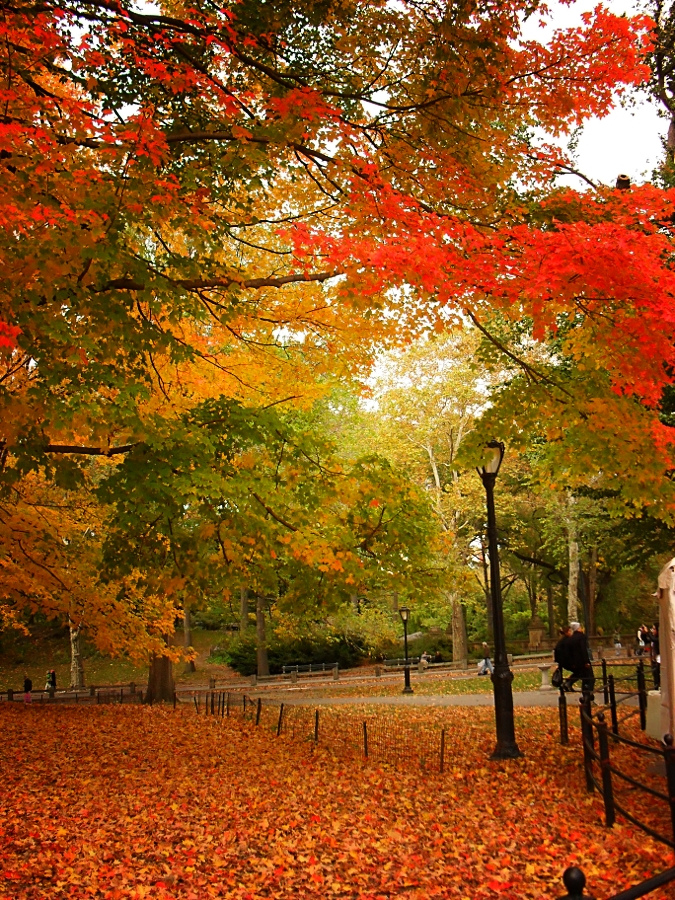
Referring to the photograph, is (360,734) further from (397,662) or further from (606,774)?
(397,662)

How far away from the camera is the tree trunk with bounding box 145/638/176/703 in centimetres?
2195

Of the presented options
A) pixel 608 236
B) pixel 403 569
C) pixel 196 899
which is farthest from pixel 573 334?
pixel 196 899

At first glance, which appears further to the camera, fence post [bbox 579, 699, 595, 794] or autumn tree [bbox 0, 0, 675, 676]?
fence post [bbox 579, 699, 595, 794]

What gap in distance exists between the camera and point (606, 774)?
5.93 m

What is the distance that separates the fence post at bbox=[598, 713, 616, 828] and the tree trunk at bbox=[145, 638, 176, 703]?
17.9 meters

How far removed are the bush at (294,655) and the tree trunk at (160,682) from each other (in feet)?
46.1

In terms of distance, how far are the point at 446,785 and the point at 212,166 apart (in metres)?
7.53

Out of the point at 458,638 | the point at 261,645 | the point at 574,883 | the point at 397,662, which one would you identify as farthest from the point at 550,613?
the point at 574,883

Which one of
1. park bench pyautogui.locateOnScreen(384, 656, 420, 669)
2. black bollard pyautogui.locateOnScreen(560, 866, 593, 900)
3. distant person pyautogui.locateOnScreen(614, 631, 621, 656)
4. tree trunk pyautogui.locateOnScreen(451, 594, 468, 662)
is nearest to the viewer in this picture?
black bollard pyautogui.locateOnScreen(560, 866, 593, 900)

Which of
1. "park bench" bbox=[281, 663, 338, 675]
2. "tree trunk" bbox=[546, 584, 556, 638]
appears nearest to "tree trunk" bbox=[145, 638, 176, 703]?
"park bench" bbox=[281, 663, 338, 675]

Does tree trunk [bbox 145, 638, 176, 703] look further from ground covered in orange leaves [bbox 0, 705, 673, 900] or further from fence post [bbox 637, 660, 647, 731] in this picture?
fence post [bbox 637, 660, 647, 731]

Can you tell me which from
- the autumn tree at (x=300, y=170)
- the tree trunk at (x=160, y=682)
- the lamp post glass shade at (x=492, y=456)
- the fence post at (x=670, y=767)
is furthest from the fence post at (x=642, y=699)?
the tree trunk at (x=160, y=682)

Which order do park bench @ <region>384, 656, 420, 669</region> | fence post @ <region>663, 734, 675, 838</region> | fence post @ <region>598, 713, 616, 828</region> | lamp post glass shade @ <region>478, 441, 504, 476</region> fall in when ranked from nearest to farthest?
fence post @ <region>663, 734, 675, 838</region> < fence post @ <region>598, 713, 616, 828</region> < lamp post glass shade @ <region>478, 441, 504, 476</region> < park bench @ <region>384, 656, 420, 669</region>

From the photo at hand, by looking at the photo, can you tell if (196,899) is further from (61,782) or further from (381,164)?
(381,164)
